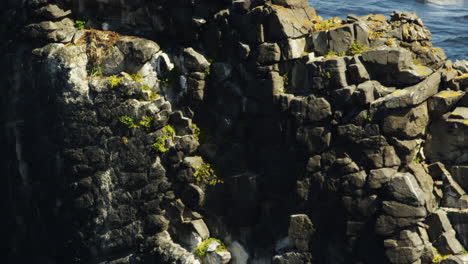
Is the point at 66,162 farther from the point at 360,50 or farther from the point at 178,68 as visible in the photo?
the point at 360,50

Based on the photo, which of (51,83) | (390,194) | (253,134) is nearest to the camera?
(390,194)

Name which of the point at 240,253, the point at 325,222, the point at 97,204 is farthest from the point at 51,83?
the point at 325,222

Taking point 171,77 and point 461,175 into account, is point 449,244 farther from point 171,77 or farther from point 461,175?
point 171,77

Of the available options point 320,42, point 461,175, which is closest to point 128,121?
point 320,42

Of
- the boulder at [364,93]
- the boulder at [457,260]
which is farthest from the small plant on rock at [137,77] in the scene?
the boulder at [457,260]

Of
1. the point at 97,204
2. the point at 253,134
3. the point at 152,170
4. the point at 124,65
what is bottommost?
the point at 97,204

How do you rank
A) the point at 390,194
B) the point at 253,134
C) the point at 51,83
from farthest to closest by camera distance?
1. the point at 51,83
2. the point at 253,134
3. the point at 390,194

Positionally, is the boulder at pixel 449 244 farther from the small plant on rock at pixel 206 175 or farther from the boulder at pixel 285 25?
the boulder at pixel 285 25

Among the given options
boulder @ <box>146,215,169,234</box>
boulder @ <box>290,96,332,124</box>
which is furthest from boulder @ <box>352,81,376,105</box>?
boulder @ <box>146,215,169,234</box>
